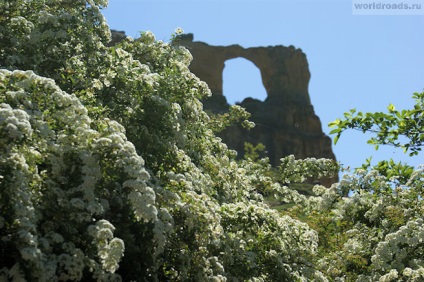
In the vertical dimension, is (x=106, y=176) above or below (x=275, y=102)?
below

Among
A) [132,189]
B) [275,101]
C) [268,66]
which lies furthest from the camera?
[268,66]

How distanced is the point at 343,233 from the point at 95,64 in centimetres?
786

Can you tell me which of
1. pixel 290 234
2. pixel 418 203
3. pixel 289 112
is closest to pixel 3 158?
pixel 290 234

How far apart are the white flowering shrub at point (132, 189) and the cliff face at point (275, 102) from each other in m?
79.6

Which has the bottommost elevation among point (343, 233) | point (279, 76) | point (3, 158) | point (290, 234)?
point (3, 158)

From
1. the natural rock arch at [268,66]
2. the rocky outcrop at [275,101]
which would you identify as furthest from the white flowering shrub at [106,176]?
the natural rock arch at [268,66]

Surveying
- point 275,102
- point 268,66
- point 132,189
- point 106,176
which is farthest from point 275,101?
point 132,189

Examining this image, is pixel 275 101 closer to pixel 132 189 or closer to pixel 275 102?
pixel 275 102

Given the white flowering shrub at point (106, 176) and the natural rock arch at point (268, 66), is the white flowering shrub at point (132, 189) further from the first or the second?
the natural rock arch at point (268, 66)

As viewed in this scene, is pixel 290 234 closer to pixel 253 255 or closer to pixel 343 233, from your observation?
pixel 253 255

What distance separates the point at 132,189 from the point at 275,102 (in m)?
102

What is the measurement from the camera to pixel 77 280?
8.47 metres

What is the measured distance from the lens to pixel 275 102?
359 feet

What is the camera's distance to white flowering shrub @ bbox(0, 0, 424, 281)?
8.23m
